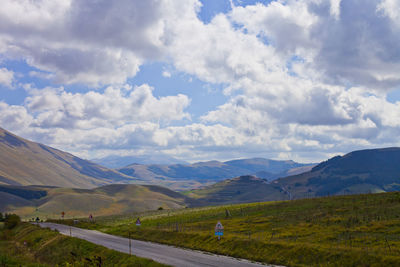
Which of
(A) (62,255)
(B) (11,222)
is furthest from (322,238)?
(B) (11,222)

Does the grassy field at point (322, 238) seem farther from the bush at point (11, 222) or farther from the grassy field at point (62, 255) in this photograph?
the bush at point (11, 222)

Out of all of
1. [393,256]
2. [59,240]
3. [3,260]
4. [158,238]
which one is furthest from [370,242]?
[59,240]

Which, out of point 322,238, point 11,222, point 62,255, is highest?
point 322,238

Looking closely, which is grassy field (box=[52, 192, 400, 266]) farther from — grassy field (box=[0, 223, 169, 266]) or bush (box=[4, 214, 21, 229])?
bush (box=[4, 214, 21, 229])

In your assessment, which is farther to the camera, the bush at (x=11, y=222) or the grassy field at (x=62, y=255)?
the bush at (x=11, y=222)

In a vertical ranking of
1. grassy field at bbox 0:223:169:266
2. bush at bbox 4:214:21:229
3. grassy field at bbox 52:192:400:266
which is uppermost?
grassy field at bbox 52:192:400:266

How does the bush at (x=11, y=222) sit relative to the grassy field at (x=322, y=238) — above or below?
below

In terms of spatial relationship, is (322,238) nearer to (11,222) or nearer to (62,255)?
(62,255)

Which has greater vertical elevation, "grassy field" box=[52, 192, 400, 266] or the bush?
"grassy field" box=[52, 192, 400, 266]

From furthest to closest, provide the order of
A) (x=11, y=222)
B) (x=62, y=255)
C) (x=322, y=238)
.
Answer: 1. (x=11, y=222)
2. (x=62, y=255)
3. (x=322, y=238)

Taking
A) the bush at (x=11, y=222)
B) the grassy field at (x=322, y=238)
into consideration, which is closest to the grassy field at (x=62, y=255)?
the grassy field at (x=322, y=238)

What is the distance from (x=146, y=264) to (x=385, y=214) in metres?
44.4

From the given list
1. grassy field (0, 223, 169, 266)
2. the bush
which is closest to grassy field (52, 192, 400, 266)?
grassy field (0, 223, 169, 266)

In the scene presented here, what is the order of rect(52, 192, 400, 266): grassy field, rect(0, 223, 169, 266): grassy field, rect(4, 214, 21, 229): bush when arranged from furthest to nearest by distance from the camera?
1. rect(4, 214, 21, 229): bush
2. rect(0, 223, 169, 266): grassy field
3. rect(52, 192, 400, 266): grassy field
